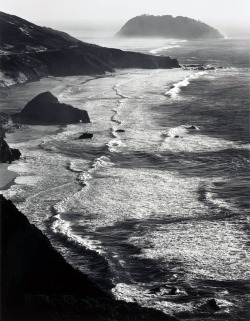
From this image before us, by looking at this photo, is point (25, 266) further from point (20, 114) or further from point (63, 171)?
point (20, 114)

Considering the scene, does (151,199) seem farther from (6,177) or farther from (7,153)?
(7,153)

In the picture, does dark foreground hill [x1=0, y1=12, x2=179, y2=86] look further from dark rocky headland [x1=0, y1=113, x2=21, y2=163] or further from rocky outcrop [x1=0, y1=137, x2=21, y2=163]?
rocky outcrop [x1=0, y1=137, x2=21, y2=163]

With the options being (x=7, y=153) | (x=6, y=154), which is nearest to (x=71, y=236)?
(x=6, y=154)

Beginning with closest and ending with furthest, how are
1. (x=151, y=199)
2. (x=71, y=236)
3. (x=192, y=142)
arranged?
(x=71, y=236) → (x=151, y=199) → (x=192, y=142)

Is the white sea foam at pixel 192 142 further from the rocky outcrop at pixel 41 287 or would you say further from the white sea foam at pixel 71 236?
the rocky outcrop at pixel 41 287

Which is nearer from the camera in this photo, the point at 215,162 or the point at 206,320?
the point at 206,320

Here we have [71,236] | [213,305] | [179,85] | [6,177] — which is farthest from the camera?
[179,85]

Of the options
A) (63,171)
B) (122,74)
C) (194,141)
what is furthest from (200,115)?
(122,74)
